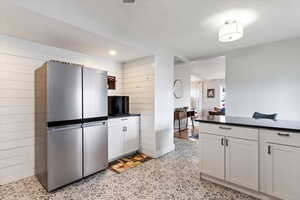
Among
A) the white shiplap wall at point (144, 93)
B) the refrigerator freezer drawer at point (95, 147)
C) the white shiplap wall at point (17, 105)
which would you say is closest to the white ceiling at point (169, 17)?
the white shiplap wall at point (144, 93)

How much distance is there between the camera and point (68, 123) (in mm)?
2082

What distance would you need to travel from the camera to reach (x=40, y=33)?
211cm

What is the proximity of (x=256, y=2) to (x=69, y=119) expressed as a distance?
114 inches

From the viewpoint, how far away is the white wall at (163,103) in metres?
3.24

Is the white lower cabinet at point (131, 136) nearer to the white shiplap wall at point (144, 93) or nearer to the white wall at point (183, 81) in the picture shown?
the white shiplap wall at point (144, 93)

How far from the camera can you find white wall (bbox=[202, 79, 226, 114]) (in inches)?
357

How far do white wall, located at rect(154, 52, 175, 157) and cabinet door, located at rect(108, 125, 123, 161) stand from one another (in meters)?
0.78

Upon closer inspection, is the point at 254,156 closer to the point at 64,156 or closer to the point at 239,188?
the point at 239,188

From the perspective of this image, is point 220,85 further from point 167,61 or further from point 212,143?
point 212,143

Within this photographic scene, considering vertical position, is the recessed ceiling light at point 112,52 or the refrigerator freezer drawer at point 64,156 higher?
the recessed ceiling light at point 112,52

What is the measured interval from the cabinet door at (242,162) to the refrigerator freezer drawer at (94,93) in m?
2.00

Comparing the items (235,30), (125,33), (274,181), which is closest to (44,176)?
(125,33)

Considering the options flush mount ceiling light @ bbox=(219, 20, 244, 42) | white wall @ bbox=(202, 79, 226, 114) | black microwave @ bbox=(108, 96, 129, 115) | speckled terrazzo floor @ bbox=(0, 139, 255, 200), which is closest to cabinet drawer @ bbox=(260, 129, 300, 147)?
speckled terrazzo floor @ bbox=(0, 139, 255, 200)

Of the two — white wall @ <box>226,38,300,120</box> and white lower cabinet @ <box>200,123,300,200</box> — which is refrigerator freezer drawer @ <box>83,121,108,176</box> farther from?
white wall @ <box>226,38,300,120</box>
